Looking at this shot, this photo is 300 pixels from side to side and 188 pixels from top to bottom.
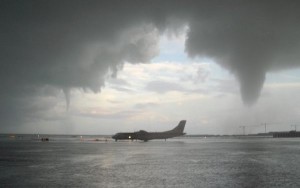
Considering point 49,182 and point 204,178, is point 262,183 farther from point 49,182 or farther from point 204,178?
point 49,182

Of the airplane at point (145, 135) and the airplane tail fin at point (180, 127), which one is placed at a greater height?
the airplane tail fin at point (180, 127)

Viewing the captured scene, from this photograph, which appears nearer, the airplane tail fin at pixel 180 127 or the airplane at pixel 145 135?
the airplane at pixel 145 135

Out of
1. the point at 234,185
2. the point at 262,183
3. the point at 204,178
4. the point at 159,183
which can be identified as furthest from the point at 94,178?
the point at 262,183

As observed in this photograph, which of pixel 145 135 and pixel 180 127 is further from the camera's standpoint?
pixel 180 127

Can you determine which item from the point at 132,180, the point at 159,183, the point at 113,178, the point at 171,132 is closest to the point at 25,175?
the point at 113,178

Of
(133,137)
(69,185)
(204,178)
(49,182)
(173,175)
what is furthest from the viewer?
(133,137)

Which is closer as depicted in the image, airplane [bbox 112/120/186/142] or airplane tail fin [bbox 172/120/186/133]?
airplane [bbox 112/120/186/142]

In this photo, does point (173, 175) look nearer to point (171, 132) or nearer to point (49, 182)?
point (49, 182)

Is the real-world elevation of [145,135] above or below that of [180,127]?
below

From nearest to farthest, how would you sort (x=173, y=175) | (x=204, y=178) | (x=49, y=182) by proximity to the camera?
(x=49, y=182)
(x=204, y=178)
(x=173, y=175)

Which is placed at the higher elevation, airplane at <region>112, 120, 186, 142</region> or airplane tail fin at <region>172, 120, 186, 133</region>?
airplane tail fin at <region>172, 120, 186, 133</region>

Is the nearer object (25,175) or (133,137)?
(25,175)
